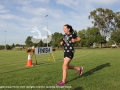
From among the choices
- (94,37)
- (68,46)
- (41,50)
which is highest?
(94,37)

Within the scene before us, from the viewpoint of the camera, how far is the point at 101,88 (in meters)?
4.84

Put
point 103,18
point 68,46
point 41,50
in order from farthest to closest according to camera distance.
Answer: point 103,18, point 41,50, point 68,46

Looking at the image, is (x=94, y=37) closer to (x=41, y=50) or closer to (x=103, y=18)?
(x=103, y=18)

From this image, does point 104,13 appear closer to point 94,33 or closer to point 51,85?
point 94,33

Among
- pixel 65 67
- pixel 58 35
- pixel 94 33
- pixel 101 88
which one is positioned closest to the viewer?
pixel 101 88

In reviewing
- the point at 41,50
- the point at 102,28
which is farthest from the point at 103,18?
the point at 41,50

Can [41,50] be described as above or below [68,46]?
below

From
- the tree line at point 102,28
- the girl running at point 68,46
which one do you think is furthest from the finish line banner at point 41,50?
the tree line at point 102,28

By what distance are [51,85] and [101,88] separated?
151cm

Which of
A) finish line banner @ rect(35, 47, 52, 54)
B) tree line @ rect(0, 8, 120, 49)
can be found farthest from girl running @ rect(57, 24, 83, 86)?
tree line @ rect(0, 8, 120, 49)

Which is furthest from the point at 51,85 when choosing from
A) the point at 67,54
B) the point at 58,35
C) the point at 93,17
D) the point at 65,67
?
the point at 58,35

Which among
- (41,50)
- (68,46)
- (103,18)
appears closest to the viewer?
(68,46)

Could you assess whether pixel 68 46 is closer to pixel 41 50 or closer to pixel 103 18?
pixel 41 50

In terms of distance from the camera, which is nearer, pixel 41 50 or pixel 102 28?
pixel 41 50
